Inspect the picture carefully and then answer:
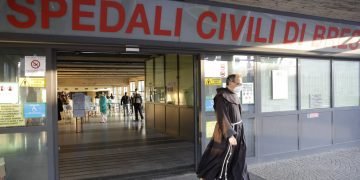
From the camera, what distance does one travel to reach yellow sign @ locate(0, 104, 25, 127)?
3785 millimetres

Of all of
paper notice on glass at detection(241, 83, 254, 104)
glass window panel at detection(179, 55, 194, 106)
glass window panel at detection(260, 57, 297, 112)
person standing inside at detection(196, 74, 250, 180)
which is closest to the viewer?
person standing inside at detection(196, 74, 250, 180)

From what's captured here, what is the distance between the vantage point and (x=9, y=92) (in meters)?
3.83

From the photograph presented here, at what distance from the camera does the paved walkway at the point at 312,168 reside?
189 inches

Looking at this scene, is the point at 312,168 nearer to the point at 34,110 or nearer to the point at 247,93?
the point at 247,93

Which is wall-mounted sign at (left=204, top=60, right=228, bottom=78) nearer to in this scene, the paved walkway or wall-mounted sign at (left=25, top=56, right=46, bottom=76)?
the paved walkway

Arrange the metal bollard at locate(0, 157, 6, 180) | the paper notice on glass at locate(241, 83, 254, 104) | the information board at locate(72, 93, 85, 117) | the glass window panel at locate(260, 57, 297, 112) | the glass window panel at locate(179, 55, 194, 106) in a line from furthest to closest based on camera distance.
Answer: the information board at locate(72, 93, 85, 117)
the glass window panel at locate(179, 55, 194, 106)
the glass window panel at locate(260, 57, 297, 112)
the paper notice on glass at locate(241, 83, 254, 104)
the metal bollard at locate(0, 157, 6, 180)

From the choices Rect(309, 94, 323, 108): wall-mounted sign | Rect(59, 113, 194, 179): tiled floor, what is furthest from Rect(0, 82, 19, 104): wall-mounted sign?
Rect(309, 94, 323, 108): wall-mounted sign

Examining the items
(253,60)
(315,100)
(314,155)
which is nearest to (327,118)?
(315,100)

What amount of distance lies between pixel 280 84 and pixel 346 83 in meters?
2.08

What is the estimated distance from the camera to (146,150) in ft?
22.7

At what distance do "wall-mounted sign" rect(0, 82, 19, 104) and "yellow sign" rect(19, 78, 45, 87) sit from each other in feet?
0.23

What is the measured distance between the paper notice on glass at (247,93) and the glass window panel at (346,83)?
7.80 feet

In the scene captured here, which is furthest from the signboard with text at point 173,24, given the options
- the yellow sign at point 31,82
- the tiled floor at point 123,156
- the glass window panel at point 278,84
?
the tiled floor at point 123,156

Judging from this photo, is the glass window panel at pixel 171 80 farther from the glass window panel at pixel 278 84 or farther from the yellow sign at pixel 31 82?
the yellow sign at pixel 31 82
